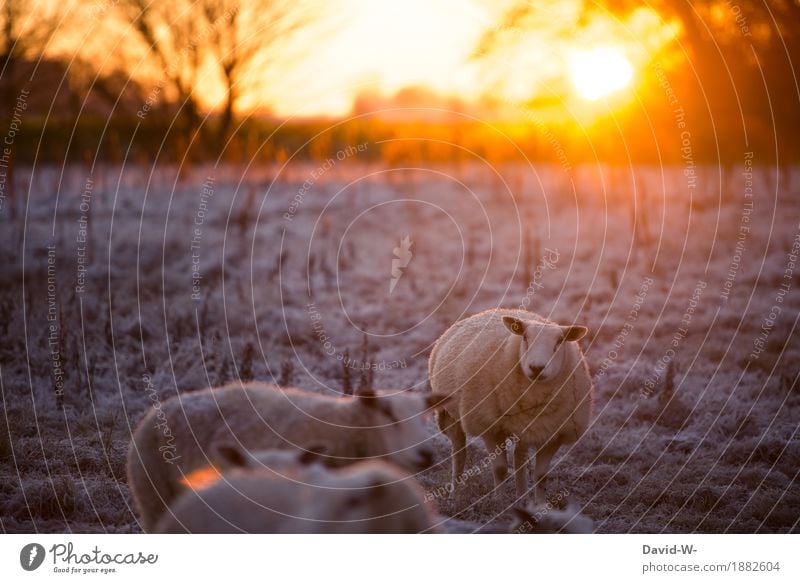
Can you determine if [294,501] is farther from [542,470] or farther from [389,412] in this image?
[542,470]

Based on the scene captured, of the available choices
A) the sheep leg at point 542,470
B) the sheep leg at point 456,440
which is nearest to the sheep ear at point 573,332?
the sheep leg at point 542,470

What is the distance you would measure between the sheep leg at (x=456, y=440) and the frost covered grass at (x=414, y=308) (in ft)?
0.64

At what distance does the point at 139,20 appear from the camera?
59.8 ft

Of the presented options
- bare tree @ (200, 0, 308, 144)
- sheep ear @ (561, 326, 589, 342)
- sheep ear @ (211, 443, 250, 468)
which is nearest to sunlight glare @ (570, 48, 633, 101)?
bare tree @ (200, 0, 308, 144)

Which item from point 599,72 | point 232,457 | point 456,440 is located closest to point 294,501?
point 232,457

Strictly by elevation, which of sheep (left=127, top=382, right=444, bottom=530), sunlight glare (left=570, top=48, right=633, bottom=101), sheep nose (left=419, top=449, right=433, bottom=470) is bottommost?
sheep nose (left=419, top=449, right=433, bottom=470)

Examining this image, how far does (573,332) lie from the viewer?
7.22 meters

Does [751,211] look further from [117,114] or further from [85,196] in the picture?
[117,114]

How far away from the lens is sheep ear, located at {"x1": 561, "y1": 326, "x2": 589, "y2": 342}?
7113mm

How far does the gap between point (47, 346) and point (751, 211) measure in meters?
12.7

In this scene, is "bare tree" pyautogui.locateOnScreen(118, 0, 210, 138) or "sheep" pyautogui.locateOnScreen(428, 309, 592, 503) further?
"bare tree" pyautogui.locateOnScreen(118, 0, 210, 138)

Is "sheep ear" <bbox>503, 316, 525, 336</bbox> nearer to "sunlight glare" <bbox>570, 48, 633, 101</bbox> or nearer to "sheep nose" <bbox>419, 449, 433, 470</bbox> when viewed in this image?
"sheep nose" <bbox>419, 449, 433, 470</bbox>

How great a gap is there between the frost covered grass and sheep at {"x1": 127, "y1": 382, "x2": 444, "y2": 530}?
1096 mm

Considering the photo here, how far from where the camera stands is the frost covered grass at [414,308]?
773cm
